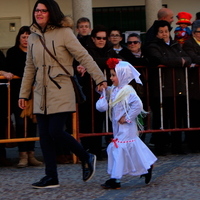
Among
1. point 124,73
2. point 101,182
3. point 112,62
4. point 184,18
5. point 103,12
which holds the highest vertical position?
point 103,12

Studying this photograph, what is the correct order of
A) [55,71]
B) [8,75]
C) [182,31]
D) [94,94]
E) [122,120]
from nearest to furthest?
[55,71], [122,120], [8,75], [94,94], [182,31]

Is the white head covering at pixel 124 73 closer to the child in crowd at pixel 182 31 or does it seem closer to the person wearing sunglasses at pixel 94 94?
the person wearing sunglasses at pixel 94 94

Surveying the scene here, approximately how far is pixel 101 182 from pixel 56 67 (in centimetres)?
135

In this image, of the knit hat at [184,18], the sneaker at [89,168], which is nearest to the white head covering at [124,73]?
the sneaker at [89,168]

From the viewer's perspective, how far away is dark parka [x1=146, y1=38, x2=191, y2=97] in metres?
9.83

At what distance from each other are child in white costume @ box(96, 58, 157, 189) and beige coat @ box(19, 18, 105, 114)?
26 centimetres

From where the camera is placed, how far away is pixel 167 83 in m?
9.90

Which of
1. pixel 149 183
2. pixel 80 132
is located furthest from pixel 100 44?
pixel 149 183

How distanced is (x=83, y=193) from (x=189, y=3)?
1600cm

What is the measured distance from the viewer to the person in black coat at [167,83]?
987 cm

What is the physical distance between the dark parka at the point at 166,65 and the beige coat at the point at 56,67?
2.61 meters

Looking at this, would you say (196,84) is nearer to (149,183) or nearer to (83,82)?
(83,82)

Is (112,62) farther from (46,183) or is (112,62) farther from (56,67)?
(46,183)

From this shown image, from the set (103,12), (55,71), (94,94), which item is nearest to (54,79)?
(55,71)
